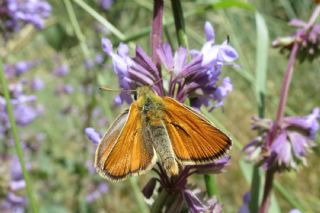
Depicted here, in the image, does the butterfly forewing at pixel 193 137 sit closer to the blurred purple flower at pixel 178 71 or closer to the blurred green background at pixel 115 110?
the blurred purple flower at pixel 178 71

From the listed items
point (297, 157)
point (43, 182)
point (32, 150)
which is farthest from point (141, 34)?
point (43, 182)

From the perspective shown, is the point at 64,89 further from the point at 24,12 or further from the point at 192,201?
the point at 192,201

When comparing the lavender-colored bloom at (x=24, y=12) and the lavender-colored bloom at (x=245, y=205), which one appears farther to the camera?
the lavender-colored bloom at (x=24, y=12)

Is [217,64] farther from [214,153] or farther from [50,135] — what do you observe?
[50,135]

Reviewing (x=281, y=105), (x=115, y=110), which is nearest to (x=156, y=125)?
(x=281, y=105)

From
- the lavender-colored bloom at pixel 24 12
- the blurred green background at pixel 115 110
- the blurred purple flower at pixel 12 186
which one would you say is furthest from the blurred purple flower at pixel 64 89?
the lavender-colored bloom at pixel 24 12

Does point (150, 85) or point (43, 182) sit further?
point (43, 182)

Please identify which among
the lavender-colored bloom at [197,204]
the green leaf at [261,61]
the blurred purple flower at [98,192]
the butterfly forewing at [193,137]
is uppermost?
the butterfly forewing at [193,137]
